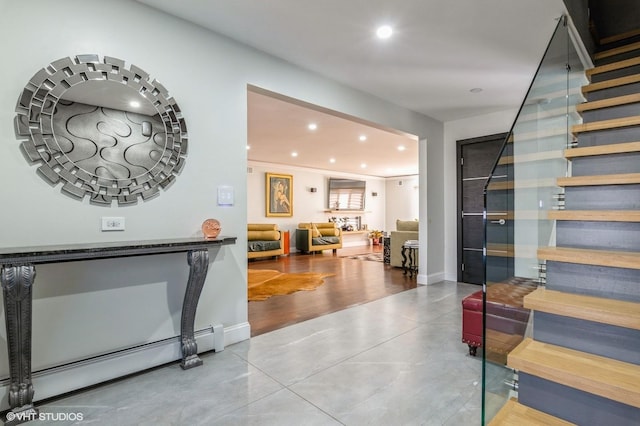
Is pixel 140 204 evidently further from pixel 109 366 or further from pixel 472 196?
pixel 472 196

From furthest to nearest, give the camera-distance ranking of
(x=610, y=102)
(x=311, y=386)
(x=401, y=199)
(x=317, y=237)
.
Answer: (x=401, y=199) → (x=317, y=237) → (x=610, y=102) → (x=311, y=386)

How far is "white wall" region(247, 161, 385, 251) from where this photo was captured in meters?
9.30

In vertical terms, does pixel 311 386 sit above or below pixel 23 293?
below

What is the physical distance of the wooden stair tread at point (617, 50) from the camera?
129 inches

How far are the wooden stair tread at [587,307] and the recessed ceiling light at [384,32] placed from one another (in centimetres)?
232

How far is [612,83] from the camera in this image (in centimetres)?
285

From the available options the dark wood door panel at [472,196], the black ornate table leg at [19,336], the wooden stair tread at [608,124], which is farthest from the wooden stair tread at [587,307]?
the dark wood door panel at [472,196]

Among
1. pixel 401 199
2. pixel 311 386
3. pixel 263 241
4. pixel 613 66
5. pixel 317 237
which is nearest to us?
pixel 311 386

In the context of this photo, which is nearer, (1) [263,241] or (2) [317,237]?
(1) [263,241]

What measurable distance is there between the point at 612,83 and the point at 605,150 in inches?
47.4

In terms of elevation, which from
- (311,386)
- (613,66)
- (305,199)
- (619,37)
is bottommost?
(311,386)

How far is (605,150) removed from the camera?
217cm

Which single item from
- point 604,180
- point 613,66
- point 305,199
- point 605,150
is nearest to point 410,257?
point 613,66

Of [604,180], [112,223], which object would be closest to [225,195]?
[112,223]
